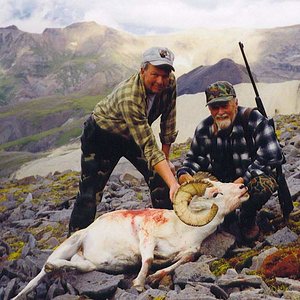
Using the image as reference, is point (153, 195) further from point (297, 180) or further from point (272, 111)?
point (272, 111)

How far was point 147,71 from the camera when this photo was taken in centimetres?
711

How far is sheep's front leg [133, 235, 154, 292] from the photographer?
655 cm

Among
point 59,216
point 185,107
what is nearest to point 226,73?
point 185,107

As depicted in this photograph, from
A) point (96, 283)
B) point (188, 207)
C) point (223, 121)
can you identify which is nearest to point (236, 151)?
point (223, 121)

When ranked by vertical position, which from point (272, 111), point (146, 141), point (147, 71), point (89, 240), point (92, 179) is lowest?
point (272, 111)

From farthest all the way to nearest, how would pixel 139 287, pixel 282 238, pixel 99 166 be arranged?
pixel 99 166 → pixel 282 238 → pixel 139 287

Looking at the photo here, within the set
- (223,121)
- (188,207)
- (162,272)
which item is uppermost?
(223,121)

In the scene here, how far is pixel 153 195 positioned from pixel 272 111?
1533 inches

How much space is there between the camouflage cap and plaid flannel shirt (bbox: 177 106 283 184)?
0.40 m

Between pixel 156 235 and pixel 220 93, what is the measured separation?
244cm

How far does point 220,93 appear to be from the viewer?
7488mm

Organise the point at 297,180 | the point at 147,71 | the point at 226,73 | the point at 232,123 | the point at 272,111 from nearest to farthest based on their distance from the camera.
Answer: the point at 147,71
the point at 232,123
the point at 297,180
the point at 272,111
the point at 226,73

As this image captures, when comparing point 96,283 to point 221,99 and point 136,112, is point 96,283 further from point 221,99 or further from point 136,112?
point 221,99

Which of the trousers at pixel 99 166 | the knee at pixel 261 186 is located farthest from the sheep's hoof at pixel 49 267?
the knee at pixel 261 186
